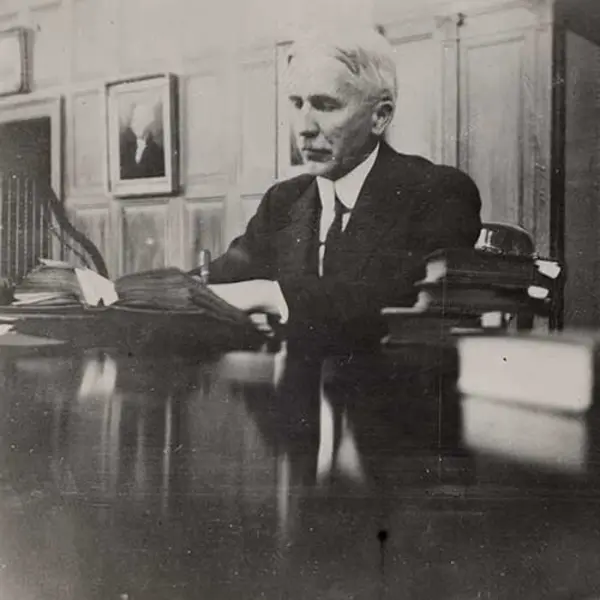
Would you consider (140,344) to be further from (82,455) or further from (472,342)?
(472,342)

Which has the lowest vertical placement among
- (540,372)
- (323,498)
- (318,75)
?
(323,498)

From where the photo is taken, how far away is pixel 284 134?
6.72ft

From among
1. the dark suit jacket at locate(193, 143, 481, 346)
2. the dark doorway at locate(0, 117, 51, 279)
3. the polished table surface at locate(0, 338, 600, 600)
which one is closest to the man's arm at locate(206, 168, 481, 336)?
the dark suit jacket at locate(193, 143, 481, 346)

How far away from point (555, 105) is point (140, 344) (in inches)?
51.7

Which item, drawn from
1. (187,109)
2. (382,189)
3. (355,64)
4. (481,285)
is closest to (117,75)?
(187,109)

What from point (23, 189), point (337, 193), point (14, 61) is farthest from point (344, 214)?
point (14, 61)

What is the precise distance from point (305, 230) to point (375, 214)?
0.20 metres

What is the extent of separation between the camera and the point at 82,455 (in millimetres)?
2057

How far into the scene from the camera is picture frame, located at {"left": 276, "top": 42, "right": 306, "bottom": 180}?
2.04 metres

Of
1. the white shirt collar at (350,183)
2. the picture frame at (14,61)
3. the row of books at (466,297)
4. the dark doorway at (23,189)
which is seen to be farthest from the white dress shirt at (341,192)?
the picture frame at (14,61)

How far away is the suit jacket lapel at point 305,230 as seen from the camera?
2055 mm

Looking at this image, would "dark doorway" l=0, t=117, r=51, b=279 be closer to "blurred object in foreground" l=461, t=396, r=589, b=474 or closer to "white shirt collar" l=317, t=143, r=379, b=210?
"white shirt collar" l=317, t=143, r=379, b=210

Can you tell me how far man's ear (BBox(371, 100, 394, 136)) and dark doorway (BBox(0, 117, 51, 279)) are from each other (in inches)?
37.0

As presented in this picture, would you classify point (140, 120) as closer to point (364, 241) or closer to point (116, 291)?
point (116, 291)
